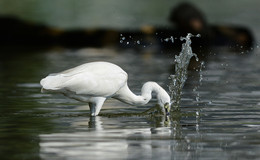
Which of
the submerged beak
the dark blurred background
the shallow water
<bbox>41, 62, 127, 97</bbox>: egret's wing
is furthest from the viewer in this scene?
the dark blurred background

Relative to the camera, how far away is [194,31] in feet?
114

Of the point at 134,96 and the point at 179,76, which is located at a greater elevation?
the point at 179,76

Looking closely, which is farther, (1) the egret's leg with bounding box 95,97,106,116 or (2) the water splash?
(2) the water splash

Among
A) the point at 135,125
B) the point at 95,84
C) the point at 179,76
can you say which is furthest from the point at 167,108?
the point at 179,76

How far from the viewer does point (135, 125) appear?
Result: 12312 millimetres

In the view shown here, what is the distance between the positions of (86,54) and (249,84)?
1301cm

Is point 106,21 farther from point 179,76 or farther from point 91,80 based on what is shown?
point 91,80

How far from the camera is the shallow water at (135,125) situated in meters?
9.85

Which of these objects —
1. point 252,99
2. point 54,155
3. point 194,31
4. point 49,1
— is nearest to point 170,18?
point 194,31

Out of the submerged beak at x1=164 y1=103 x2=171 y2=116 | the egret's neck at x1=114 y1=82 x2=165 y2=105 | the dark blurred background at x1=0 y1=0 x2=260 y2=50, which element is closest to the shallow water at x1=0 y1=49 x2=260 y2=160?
the submerged beak at x1=164 y1=103 x2=171 y2=116

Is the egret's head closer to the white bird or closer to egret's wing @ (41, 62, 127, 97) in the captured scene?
the white bird

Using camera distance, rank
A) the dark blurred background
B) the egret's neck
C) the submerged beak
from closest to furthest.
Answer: the submerged beak → the egret's neck → the dark blurred background

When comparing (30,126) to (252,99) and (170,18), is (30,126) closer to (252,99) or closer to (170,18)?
(252,99)

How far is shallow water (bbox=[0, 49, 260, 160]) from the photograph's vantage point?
9852 mm
